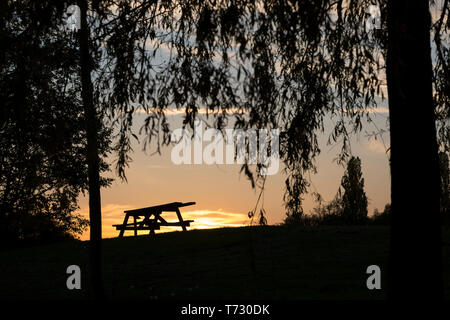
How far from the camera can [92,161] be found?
977cm

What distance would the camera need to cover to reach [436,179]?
6801mm

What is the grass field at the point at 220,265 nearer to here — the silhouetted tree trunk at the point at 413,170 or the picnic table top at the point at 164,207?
the picnic table top at the point at 164,207

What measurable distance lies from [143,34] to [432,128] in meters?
4.25

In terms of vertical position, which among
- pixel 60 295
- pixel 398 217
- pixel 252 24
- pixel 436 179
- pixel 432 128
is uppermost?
pixel 252 24

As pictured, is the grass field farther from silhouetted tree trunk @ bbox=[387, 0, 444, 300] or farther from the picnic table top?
silhouetted tree trunk @ bbox=[387, 0, 444, 300]

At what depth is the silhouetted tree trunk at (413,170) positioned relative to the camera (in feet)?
22.0

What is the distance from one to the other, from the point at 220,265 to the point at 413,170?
9254mm

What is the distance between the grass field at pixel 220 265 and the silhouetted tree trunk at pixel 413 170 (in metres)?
2.90

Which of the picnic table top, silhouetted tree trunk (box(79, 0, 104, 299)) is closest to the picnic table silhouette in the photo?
the picnic table top

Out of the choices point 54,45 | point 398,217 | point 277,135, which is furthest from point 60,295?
point 398,217

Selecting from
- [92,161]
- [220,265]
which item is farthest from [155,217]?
[92,161]

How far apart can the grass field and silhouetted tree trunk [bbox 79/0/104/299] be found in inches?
60.6

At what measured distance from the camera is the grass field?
1198cm
